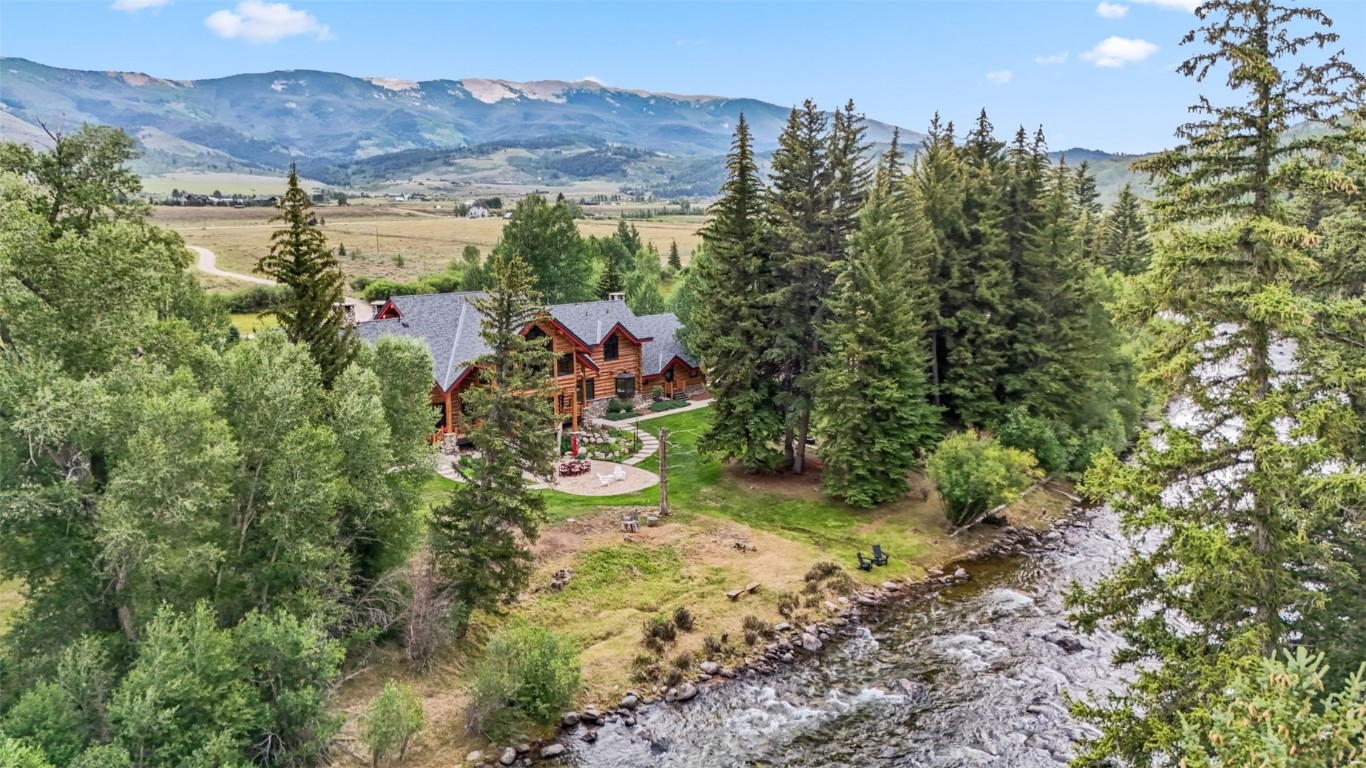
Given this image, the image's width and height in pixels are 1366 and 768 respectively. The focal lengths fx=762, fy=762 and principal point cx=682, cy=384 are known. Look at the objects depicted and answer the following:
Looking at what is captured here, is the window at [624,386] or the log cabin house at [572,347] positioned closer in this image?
the log cabin house at [572,347]

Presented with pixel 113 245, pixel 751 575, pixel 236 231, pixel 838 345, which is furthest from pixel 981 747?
pixel 236 231

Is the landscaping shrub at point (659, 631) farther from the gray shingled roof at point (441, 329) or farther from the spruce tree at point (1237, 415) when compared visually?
the gray shingled roof at point (441, 329)

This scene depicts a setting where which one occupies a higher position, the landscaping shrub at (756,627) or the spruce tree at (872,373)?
the spruce tree at (872,373)

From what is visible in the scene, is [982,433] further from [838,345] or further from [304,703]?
[304,703]

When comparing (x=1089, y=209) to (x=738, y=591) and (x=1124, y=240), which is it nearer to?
(x=1124, y=240)

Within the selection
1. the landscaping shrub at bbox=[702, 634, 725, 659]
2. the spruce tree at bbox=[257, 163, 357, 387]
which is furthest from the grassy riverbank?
the spruce tree at bbox=[257, 163, 357, 387]

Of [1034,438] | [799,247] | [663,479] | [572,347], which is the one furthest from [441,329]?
[1034,438]

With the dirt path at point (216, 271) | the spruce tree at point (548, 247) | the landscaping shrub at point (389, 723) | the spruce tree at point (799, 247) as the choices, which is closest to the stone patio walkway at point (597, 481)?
the spruce tree at point (799, 247)
